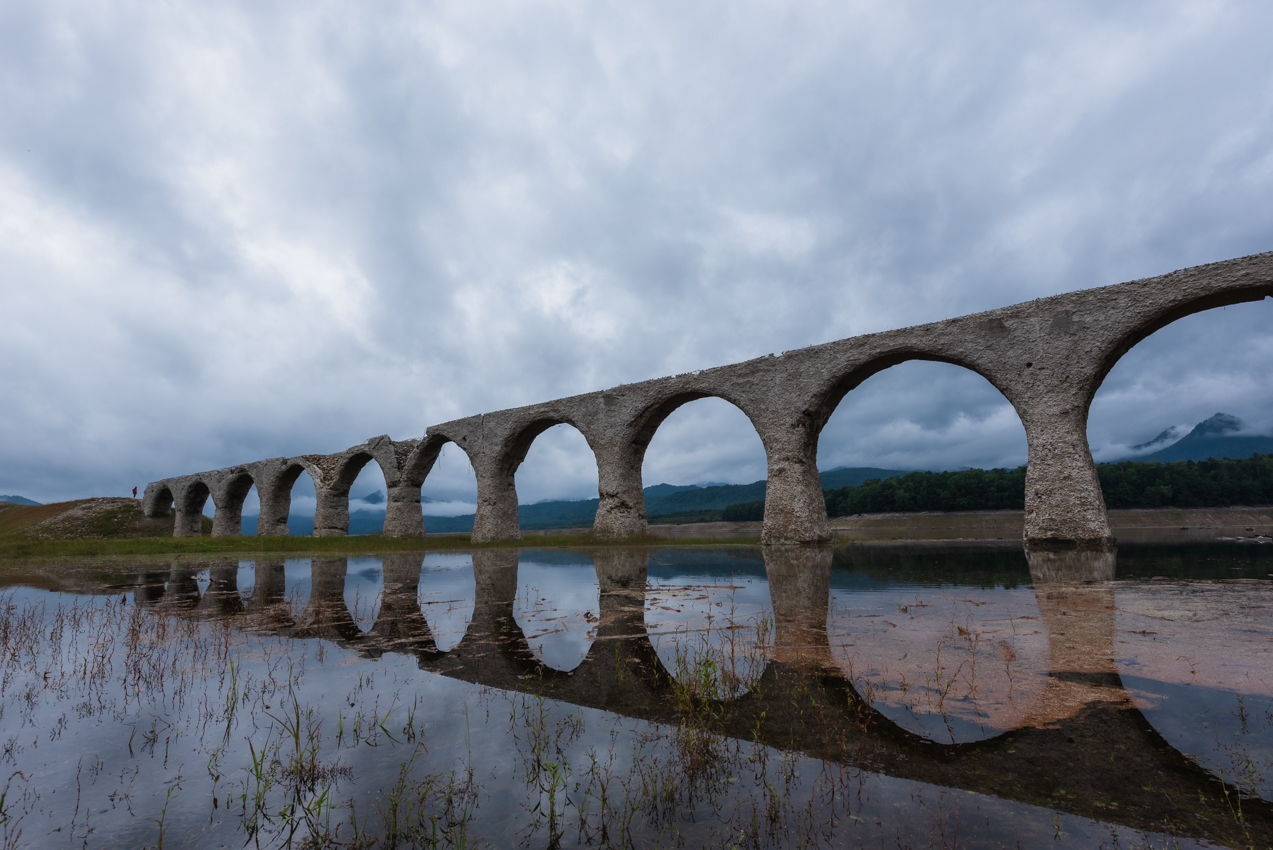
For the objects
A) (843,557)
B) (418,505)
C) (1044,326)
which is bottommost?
(843,557)

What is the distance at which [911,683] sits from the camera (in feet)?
9.45

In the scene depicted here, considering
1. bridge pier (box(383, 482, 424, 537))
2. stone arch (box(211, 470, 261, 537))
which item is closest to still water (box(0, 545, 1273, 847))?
bridge pier (box(383, 482, 424, 537))

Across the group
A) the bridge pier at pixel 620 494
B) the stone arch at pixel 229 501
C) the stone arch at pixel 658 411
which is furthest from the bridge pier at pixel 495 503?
the stone arch at pixel 229 501

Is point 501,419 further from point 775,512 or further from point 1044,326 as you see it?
point 1044,326

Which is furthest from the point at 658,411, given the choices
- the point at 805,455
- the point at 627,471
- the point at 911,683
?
the point at 911,683

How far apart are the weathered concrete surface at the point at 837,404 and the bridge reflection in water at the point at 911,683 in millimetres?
6693

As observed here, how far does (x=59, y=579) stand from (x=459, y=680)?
10.3 meters

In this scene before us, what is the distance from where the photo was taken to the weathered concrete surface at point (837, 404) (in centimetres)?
1105

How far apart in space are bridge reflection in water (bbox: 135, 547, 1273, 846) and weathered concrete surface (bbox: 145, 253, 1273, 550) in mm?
6693

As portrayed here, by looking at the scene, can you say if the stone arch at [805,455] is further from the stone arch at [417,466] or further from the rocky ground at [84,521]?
the rocky ground at [84,521]

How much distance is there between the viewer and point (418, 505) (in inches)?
939

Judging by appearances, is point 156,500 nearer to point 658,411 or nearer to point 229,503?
point 229,503

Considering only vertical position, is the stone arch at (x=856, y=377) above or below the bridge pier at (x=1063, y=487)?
above

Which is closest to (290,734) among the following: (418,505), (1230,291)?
(1230,291)
